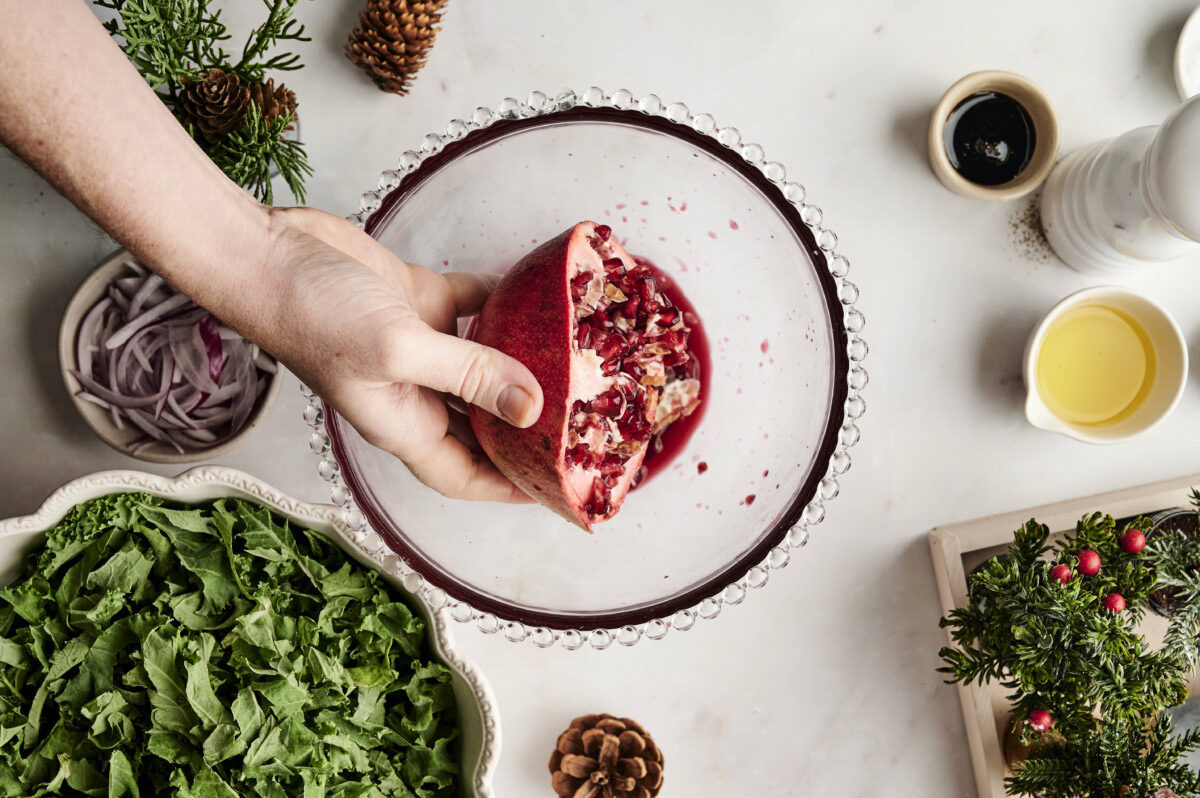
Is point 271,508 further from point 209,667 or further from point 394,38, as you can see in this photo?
point 394,38

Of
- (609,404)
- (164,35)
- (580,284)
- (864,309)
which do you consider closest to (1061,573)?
(864,309)

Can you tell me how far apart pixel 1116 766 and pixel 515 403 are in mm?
1119

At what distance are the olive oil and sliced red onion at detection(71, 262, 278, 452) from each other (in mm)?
1371

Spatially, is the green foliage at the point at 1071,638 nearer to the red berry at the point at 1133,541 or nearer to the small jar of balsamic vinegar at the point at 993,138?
the red berry at the point at 1133,541

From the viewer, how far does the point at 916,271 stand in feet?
4.90

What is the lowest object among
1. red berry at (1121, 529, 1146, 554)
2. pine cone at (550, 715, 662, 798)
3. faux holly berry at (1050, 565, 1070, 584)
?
pine cone at (550, 715, 662, 798)

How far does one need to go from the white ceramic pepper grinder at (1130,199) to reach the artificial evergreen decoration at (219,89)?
4.26ft

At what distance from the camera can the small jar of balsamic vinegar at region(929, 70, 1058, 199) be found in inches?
55.6

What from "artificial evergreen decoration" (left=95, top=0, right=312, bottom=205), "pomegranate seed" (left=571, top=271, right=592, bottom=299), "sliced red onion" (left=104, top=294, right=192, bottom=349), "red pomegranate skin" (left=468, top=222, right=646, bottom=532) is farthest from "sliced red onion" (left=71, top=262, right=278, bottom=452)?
"pomegranate seed" (left=571, top=271, right=592, bottom=299)

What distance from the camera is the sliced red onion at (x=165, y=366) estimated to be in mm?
1334

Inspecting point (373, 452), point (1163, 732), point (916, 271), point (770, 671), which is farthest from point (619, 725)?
point (916, 271)

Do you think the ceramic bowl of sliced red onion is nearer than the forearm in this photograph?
No

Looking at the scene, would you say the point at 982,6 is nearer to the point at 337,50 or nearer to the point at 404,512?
the point at 337,50

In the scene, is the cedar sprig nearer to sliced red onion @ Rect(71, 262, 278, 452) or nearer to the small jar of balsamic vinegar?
sliced red onion @ Rect(71, 262, 278, 452)
